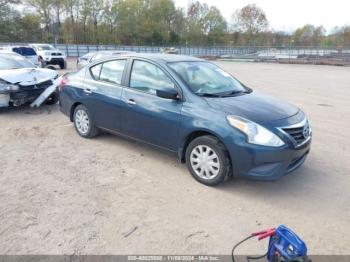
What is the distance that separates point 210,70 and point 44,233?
3.34 metres

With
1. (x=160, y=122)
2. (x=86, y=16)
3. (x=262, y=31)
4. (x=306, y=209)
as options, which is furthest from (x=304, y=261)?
(x=262, y=31)

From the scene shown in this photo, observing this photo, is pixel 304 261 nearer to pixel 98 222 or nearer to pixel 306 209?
pixel 306 209

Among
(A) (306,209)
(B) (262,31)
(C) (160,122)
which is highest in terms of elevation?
(B) (262,31)

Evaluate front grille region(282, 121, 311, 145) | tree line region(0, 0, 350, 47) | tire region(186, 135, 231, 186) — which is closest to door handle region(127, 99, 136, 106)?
tire region(186, 135, 231, 186)

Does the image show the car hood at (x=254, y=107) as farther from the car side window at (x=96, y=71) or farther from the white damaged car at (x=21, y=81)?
the white damaged car at (x=21, y=81)

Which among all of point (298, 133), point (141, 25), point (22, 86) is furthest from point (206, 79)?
point (141, 25)

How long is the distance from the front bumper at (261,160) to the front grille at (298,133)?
0.14 metres

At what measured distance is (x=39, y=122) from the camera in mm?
7414

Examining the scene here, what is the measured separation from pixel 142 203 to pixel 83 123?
2736 millimetres

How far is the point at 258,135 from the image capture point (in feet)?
12.6

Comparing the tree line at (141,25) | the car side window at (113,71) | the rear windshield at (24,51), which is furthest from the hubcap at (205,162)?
the tree line at (141,25)

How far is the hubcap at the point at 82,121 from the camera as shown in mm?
5914

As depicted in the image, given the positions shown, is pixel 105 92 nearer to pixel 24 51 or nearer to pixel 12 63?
pixel 12 63

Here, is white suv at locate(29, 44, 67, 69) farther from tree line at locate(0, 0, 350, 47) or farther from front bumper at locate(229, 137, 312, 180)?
tree line at locate(0, 0, 350, 47)
